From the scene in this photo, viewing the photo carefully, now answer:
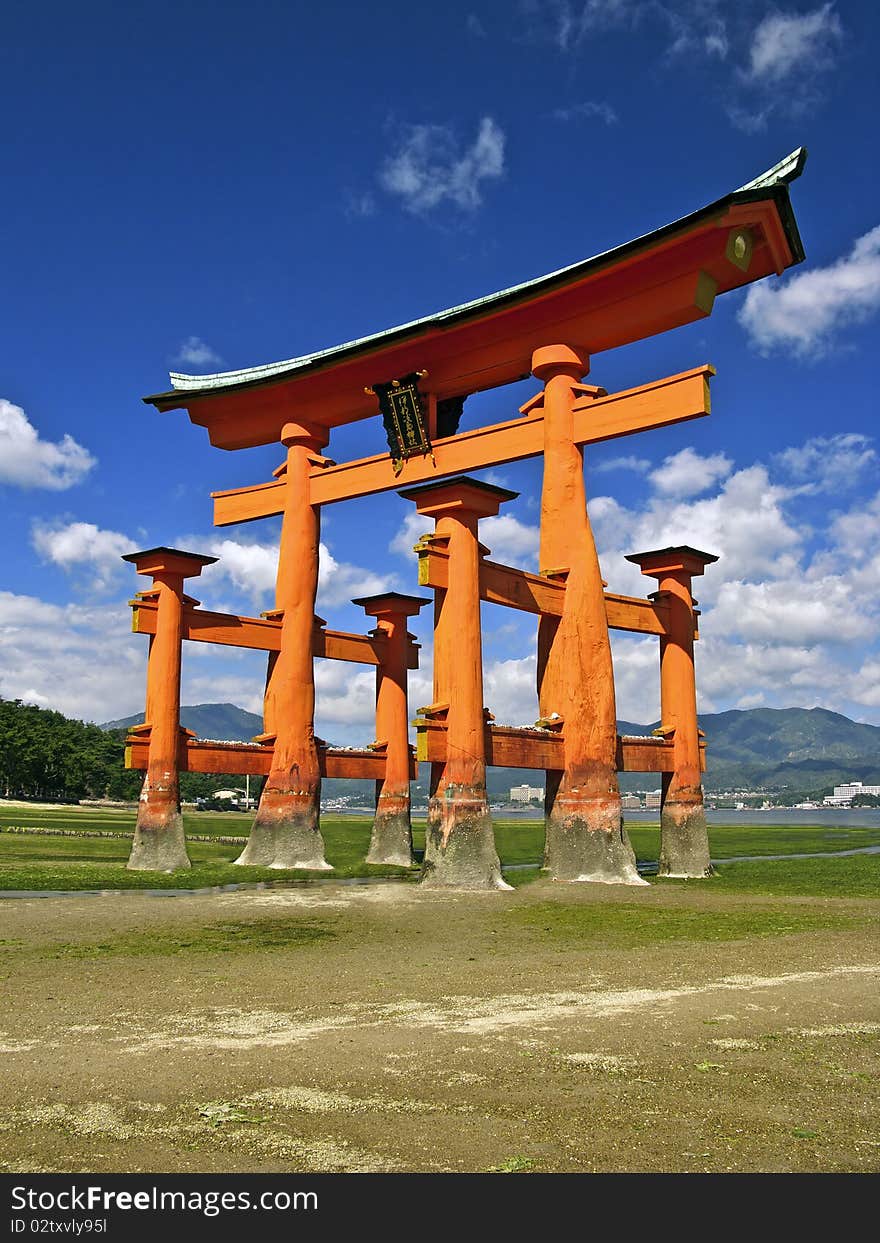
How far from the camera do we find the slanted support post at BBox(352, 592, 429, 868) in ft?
84.7

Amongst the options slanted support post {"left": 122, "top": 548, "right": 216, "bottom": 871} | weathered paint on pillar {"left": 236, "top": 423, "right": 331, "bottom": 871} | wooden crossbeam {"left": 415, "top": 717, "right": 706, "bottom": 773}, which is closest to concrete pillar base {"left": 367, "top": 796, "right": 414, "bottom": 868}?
weathered paint on pillar {"left": 236, "top": 423, "right": 331, "bottom": 871}

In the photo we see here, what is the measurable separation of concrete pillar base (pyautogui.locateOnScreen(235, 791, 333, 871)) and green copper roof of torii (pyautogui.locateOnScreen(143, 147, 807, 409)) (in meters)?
10.7

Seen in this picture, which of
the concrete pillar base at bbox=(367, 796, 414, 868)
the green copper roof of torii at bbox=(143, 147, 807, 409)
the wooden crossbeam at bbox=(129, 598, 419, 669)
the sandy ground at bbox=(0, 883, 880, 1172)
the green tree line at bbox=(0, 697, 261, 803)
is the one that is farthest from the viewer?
the green tree line at bbox=(0, 697, 261, 803)

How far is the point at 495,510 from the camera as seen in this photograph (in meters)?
19.5

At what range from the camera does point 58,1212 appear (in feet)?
12.3

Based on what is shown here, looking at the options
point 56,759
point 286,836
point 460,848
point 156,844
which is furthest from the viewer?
point 56,759

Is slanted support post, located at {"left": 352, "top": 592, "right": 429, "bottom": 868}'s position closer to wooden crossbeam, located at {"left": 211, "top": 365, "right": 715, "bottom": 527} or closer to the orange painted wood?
wooden crossbeam, located at {"left": 211, "top": 365, "right": 715, "bottom": 527}

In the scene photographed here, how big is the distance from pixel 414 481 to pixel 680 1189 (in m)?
19.9

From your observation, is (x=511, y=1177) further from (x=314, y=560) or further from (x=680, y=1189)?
(x=314, y=560)

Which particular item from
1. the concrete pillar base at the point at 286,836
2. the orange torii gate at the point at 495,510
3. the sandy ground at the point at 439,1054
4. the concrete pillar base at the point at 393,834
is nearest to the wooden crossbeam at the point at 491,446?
the orange torii gate at the point at 495,510

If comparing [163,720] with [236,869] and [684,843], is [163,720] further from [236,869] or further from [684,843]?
[684,843]

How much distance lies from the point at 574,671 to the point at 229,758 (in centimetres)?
903

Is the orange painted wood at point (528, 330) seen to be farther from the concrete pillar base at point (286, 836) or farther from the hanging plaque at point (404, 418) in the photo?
the concrete pillar base at point (286, 836)

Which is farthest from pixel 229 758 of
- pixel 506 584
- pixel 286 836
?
pixel 506 584
